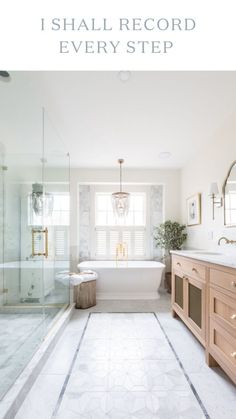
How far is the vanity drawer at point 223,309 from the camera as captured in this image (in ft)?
5.41

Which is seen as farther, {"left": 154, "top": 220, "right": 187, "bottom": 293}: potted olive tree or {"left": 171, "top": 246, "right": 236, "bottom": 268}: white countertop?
{"left": 154, "top": 220, "right": 187, "bottom": 293}: potted olive tree

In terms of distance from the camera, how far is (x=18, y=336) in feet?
7.71

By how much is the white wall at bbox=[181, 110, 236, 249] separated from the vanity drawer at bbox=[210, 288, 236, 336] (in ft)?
3.30

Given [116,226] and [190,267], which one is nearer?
[190,267]

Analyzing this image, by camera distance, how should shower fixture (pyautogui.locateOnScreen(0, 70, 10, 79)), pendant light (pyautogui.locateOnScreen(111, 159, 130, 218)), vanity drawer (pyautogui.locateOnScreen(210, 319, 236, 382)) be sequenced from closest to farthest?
vanity drawer (pyautogui.locateOnScreen(210, 319, 236, 382)) < shower fixture (pyautogui.locateOnScreen(0, 70, 10, 79)) < pendant light (pyautogui.locateOnScreen(111, 159, 130, 218))

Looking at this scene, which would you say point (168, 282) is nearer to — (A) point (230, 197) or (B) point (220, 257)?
(A) point (230, 197)

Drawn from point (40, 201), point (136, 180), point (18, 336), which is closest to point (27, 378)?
point (18, 336)

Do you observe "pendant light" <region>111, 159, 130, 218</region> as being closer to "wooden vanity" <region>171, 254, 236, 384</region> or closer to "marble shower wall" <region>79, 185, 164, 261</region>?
"marble shower wall" <region>79, 185, 164, 261</region>

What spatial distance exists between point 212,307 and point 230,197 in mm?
1350

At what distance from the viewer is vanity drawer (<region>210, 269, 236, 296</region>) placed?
65.1 inches

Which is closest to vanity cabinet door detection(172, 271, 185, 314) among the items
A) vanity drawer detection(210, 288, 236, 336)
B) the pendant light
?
vanity drawer detection(210, 288, 236, 336)

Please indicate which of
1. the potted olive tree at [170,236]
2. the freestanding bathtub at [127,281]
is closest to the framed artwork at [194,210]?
the potted olive tree at [170,236]

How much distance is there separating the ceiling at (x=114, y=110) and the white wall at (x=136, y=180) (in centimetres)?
97
